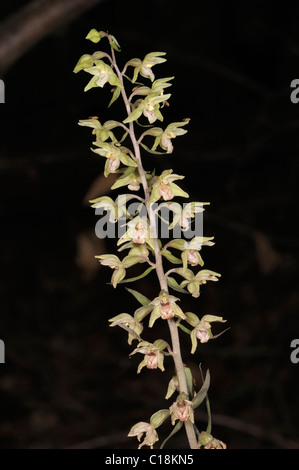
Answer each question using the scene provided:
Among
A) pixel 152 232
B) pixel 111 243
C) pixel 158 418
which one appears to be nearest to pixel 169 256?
pixel 152 232

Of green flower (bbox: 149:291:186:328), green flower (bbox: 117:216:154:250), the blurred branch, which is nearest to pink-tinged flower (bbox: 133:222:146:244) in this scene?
green flower (bbox: 117:216:154:250)

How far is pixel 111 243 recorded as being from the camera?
4.78 metres

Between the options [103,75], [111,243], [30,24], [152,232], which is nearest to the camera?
[152,232]

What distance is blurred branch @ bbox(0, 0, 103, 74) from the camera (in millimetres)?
2336

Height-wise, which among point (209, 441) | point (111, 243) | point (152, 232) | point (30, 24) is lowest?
point (209, 441)

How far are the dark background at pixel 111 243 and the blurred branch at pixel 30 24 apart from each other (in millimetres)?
1165

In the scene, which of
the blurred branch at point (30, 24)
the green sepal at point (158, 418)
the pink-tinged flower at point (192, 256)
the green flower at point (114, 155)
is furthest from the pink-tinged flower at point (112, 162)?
the blurred branch at point (30, 24)

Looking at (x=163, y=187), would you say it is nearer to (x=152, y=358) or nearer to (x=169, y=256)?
(x=169, y=256)

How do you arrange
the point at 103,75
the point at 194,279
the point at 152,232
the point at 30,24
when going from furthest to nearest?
1. the point at 30,24
2. the point at 194,279
3. the point at 103,75
4. the point at 152,232

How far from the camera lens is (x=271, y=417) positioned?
333 centimetres

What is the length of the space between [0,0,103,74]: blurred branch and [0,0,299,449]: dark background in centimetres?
117

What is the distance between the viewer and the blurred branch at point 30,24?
234 centimetres

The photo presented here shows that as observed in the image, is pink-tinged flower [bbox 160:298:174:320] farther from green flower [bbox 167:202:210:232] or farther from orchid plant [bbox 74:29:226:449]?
green flower [bbox 167:202:210:232]

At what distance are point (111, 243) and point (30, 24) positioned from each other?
2.56m
